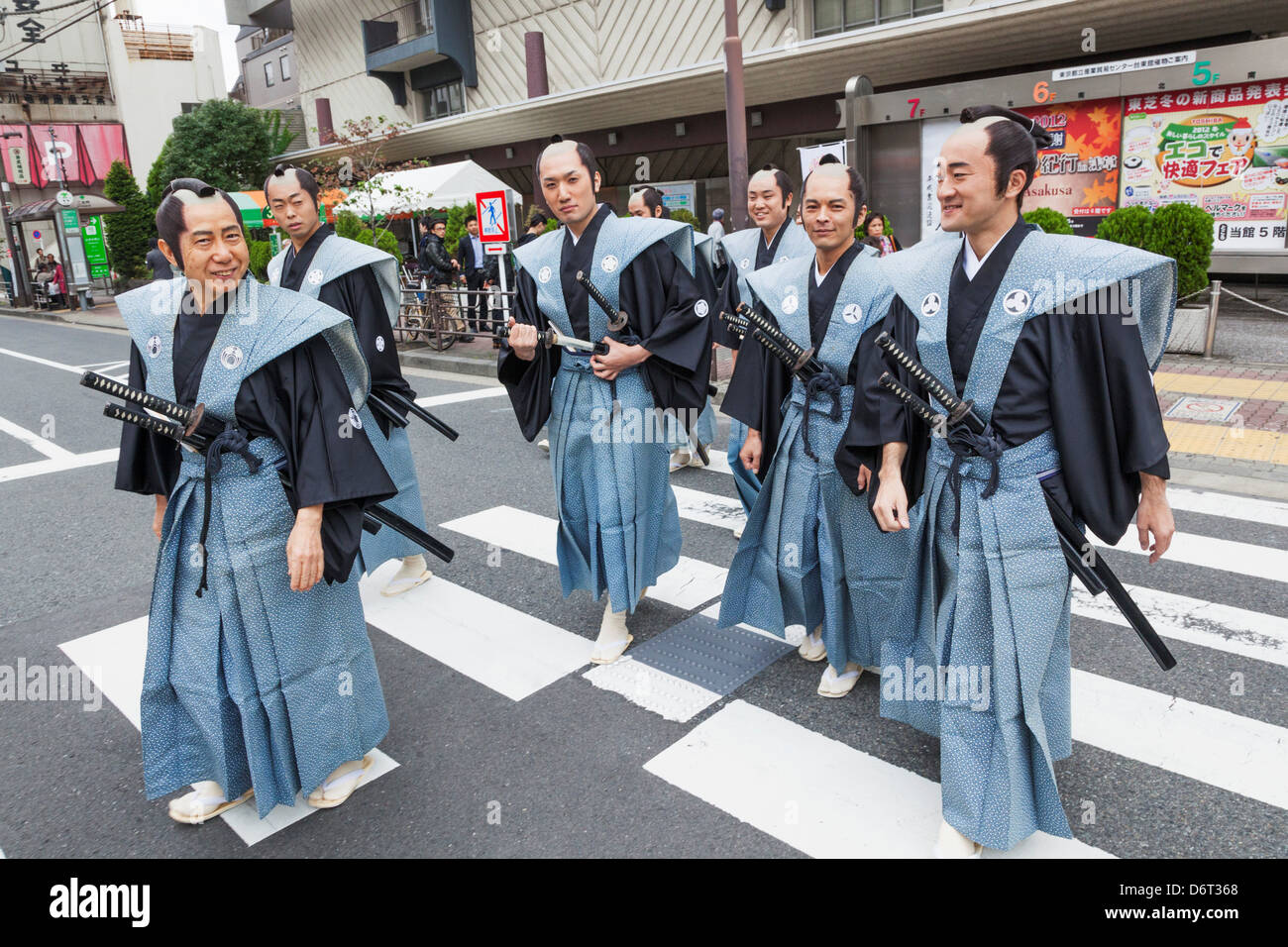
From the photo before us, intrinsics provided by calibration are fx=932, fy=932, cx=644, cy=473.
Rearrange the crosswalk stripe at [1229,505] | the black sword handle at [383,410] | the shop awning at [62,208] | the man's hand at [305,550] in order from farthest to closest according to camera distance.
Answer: the shop awning at [62,208] → the crosswalk stripe at [1229,505] → the black sword handle at [383,410] → the man's hand at [305,550]

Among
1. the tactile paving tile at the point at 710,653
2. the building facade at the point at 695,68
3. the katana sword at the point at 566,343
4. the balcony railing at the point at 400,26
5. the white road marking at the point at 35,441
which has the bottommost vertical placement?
the tactile paving tile at the point at 710,653

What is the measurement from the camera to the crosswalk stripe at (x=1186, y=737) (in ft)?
9.82

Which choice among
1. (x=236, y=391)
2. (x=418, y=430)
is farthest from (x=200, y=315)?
(x=418, y=430)

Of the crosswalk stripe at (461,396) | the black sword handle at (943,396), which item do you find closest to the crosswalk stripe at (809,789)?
the black sword handle at (943,396)

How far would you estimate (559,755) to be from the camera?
10.8 feet

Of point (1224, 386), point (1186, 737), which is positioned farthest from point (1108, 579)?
point (1224, 386)

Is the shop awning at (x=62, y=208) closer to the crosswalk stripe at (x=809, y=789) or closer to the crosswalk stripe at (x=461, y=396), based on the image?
the crosswalk stripe at (x=461, y=396)

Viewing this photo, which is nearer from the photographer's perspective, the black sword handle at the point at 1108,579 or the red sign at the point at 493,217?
the black sword handle at the point at 1108,579

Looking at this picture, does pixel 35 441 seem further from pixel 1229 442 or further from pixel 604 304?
pixel 1229 442

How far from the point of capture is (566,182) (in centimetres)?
372

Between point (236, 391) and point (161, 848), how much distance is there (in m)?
1.49

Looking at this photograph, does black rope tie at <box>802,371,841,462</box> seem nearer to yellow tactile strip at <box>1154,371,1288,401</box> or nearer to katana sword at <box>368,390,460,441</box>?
katana sword at <box>368,390,460,441</box>

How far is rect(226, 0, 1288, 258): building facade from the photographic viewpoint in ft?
44.8

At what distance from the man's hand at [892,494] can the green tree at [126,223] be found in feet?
109
